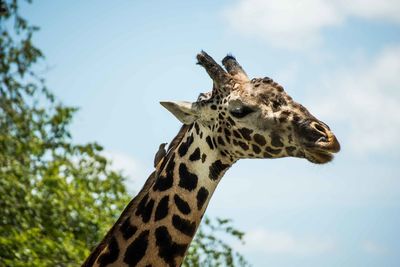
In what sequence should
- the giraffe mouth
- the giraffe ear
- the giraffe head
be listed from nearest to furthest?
the giraffe mouth, the giraffe head, the giraffe ear

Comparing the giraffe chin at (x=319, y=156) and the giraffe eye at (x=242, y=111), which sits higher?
the giraffe eye at (x=242, y=111)

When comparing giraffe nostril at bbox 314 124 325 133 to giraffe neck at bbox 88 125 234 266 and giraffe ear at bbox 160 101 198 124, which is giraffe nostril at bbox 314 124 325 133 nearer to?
giraffe neck at bbox 88 125 234 266

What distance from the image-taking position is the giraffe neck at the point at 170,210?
536cm

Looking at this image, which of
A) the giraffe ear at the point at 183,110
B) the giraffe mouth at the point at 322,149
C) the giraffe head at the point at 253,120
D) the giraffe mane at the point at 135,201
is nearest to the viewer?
the giraffe mouth at the point at 322,149

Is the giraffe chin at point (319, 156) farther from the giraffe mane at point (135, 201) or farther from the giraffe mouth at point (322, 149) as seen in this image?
the giraffe mane at point (135, 201)

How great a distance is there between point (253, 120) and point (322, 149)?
1.85 ft

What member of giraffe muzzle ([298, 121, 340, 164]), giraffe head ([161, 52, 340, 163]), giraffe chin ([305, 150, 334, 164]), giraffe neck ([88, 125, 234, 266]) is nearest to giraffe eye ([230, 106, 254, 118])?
giraffe head ([161, 52, 340, 163])

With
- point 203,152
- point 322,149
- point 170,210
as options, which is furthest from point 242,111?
point 170,210

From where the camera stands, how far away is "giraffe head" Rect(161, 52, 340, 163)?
5.30 m

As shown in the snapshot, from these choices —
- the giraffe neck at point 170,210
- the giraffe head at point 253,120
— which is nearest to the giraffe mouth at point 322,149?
the giraffe head at point 253,120

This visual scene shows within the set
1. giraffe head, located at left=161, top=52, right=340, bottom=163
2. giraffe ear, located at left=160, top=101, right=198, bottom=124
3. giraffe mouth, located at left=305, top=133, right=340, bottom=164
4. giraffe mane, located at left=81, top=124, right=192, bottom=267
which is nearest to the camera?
giraffe mouth, located at left=305, top=133, right=340, bottom=164

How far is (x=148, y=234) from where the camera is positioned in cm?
539

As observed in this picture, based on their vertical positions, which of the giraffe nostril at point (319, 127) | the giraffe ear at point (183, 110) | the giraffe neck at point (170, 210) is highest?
the giraffe nostril at point (319, 127)

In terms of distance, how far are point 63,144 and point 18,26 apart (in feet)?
7.78
